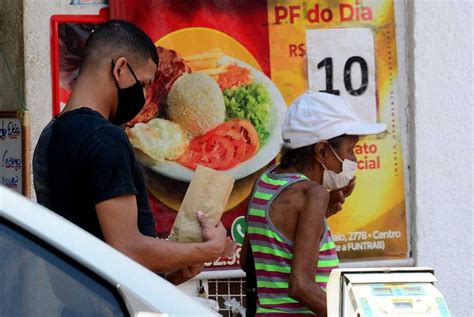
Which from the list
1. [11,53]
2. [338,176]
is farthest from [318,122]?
[11,53]

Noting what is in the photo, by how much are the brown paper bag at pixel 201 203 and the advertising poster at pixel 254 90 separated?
6.97 ft

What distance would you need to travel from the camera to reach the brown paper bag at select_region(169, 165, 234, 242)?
381cm

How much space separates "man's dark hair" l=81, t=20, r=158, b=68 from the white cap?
0.70 m

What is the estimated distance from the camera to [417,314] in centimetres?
294

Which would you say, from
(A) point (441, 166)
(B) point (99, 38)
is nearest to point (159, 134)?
(A) point (441, 166)

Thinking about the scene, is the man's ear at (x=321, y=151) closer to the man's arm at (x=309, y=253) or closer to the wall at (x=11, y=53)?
the man's arm at (x=309, y=253)

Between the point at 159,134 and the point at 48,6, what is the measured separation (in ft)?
3.24

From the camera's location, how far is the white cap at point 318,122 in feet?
13.6

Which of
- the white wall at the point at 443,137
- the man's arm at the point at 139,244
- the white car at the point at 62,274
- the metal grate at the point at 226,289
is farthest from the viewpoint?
the white wall at the point at 443,137

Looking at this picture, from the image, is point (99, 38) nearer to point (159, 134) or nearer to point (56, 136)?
point (56, 136)

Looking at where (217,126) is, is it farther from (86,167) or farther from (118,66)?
(86,167)

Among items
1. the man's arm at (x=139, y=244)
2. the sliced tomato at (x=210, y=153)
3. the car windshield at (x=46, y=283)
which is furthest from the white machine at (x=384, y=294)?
the sliced tomato at (x=210, y=153)

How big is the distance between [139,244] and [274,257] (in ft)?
2.36

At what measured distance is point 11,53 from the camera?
6.32 m
